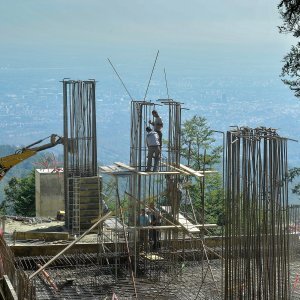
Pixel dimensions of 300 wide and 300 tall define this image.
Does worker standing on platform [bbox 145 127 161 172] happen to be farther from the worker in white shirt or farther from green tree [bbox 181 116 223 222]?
green tree [bbox 181 116 223 222]

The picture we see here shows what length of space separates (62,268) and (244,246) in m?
8.96

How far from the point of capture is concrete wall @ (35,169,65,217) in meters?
28.9

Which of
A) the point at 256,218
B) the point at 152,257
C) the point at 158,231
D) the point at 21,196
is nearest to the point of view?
the point at 256,218

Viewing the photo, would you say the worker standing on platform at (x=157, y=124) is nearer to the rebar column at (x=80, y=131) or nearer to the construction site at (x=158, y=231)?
the construction site at (x=158, y=231)

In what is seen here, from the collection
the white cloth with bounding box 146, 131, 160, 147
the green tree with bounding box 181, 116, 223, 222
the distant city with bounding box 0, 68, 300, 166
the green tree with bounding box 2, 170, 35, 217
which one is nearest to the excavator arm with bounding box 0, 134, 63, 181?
the white cloth with bounding box 146, 131, 160, 147

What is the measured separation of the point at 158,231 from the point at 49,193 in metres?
10.4

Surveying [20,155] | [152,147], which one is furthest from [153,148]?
[20,155]

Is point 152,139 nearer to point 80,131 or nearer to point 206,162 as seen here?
point 80,131

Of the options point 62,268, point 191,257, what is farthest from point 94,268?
point 191,257

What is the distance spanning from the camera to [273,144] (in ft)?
39.2

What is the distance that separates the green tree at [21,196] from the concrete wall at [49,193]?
13.6 meters

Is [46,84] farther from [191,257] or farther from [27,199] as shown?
[191,257]

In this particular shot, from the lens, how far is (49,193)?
2917cm

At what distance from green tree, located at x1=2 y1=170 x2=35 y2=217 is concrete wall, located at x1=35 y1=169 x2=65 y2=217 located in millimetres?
13615
